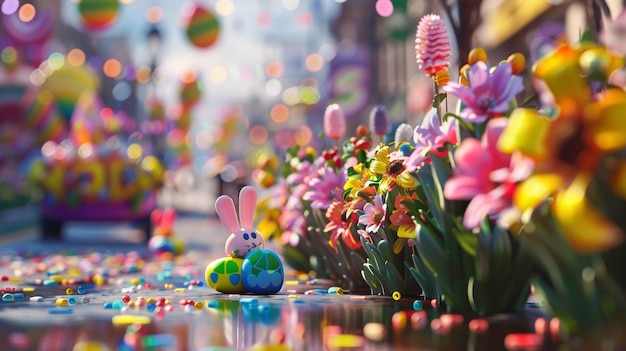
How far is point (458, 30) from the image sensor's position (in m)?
7.77

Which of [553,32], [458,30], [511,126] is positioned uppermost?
[553,32]

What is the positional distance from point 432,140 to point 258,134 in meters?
70.8

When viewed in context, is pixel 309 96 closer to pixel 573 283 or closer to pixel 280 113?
pixel 280 113

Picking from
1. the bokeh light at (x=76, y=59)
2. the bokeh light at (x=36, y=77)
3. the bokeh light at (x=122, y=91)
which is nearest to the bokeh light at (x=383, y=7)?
the bokeh light at (x=36, y=77)

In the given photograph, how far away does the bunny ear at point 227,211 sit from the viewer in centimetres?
630

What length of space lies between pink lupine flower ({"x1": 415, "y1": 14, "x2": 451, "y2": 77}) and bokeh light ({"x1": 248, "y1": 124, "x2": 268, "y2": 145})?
226 ft

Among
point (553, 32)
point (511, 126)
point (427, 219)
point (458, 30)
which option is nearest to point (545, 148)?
point (511, 126)

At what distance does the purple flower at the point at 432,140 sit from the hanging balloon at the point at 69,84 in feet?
56.4

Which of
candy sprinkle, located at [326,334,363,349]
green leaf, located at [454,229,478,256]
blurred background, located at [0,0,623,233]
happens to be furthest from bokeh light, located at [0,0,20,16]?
candy sprinkle, located at [326,334,363,349]

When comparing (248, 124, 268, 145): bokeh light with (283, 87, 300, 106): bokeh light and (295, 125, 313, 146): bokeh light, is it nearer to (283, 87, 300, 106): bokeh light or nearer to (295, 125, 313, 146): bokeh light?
(283, 87, 300, 106): bokeh light

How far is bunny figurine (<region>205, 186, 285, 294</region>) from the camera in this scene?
19.8ft

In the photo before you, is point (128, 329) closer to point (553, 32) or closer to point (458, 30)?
point (458, 30)

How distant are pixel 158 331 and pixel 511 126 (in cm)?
187

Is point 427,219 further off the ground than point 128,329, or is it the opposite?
point 427,219
